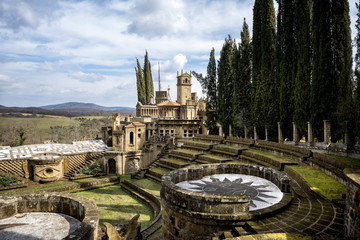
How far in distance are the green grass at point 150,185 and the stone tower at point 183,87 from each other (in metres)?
35.1

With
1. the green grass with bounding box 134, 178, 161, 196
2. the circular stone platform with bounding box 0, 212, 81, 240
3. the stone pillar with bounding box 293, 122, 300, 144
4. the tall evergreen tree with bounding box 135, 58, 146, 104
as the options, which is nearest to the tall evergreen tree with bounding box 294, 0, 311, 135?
the stone pillar with bounding box 293, 122, 300, 144

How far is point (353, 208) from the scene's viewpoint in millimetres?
5531

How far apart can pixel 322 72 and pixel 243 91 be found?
11.2m

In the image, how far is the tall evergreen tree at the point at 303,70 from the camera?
19.9 m

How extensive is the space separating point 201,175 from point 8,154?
97.2 feet

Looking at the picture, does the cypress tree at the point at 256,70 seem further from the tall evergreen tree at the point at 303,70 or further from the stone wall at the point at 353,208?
the stone wall at the point at 353,208

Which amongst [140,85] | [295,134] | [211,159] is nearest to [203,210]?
[211,159]

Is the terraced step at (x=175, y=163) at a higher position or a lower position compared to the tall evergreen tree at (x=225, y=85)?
lower

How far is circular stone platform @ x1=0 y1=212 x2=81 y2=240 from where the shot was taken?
644cm

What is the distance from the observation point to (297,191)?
997 cm

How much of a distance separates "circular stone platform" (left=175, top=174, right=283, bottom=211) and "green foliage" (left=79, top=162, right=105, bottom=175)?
Answer: 77.5 feet

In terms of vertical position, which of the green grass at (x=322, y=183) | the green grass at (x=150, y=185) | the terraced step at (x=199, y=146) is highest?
the green grass at (x=322, y=183)

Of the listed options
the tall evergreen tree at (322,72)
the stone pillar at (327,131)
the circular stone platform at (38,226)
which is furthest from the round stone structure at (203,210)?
the tall evergreen tree at (322,72)

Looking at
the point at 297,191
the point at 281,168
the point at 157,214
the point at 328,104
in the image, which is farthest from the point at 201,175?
the point at 328,104
